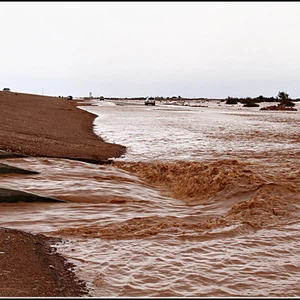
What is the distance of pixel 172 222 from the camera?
7.44 metres

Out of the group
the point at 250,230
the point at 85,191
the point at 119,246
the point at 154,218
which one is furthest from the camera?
the point at 85,191

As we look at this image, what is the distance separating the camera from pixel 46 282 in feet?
15.2

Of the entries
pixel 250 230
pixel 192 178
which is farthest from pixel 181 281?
pixel 192 178

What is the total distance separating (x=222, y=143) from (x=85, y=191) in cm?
1119

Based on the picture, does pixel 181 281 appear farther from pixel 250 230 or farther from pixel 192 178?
pixel 192 178

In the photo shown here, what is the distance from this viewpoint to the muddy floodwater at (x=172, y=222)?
198 inches

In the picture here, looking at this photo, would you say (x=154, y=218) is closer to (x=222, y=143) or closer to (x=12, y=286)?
(x=12, y=286)

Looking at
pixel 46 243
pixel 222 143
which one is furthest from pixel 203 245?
pixel 222 143

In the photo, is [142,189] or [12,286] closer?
[12,286]

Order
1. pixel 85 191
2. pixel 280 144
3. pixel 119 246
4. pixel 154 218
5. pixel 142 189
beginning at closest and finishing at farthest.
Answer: pixel 119 246 < pixel 154 218 < pixel 85 191 < pixel 142 189 < pixel 280 144

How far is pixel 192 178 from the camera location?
450 inches

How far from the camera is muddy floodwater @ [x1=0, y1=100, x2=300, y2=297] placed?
5020mm

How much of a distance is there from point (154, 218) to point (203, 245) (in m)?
1.53

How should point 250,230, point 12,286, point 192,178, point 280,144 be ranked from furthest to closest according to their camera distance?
point 280,144
point 192,178
point 250,230
point 12,286
